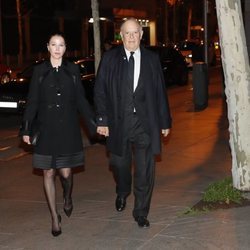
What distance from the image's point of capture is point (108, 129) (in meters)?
6.49

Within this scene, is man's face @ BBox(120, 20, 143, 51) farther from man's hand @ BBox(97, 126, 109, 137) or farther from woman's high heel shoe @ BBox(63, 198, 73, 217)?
woman's high heel shoe @ BBox(63, 198, 73, 217)

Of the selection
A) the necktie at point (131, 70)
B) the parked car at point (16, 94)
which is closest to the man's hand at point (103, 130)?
the necktie at point (131, 70)

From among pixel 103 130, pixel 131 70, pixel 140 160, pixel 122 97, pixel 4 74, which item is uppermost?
pixel 131 70

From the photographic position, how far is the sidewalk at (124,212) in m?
5.89

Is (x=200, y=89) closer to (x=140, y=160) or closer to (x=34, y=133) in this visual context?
(x=140, y=160)

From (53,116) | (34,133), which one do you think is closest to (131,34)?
(53,116)

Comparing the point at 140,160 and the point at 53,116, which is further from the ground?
the point at 53,116

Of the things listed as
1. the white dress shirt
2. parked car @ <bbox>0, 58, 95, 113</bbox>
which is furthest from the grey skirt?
parked car @ <bbox>0, 58, 95, 113</bbox>

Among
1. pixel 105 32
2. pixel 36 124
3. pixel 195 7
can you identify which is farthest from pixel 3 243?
pixel 195 7

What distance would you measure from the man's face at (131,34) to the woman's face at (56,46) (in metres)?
0.61

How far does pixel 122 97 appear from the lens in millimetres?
6312

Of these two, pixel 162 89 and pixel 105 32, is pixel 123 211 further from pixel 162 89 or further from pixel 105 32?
pixel 105 32

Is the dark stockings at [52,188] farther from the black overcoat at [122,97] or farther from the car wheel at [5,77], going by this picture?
the car wheel at [5,77]

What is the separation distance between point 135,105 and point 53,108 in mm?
783
